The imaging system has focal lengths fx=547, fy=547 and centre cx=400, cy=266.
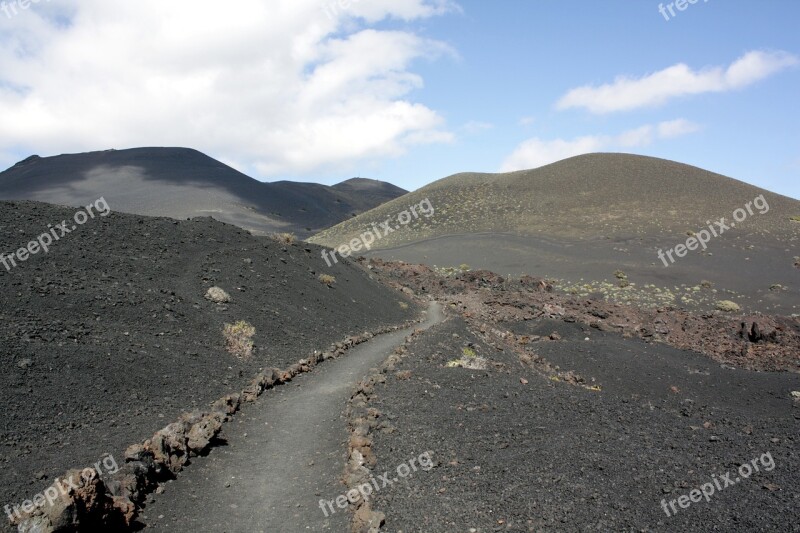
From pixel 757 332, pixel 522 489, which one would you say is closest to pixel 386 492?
pixel 522 489

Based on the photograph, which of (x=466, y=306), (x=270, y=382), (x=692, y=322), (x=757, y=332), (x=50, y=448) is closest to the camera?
(x=50, y=448)

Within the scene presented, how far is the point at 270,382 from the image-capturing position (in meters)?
12.1

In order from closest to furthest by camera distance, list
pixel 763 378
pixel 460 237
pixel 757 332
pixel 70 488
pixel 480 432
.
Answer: pixel 70 488, pixel 480 432, pixel 763 378, pixel 757 332, pixel 460 237

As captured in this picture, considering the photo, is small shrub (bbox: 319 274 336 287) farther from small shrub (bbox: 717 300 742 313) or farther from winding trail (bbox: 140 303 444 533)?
small shrub (bbox: 717 300 742 313)

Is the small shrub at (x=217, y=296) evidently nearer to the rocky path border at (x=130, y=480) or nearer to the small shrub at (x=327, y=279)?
the rocky path border at (x=130, y=480)

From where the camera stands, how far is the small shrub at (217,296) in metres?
15.2

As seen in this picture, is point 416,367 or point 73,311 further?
point 416,367

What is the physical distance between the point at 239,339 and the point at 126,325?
2.73 meters

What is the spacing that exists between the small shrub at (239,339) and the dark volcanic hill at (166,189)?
51.7m

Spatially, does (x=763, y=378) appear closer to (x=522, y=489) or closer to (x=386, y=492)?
(x=522, y=489)

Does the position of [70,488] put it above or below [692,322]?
above

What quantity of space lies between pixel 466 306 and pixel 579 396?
18131mm

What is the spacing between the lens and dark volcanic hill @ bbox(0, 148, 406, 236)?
7406 centimetres

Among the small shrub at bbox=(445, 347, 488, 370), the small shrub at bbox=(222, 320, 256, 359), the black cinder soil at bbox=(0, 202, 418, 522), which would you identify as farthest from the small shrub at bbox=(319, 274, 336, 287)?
the small shrub at bbox=(445, 347, 488, 370)
